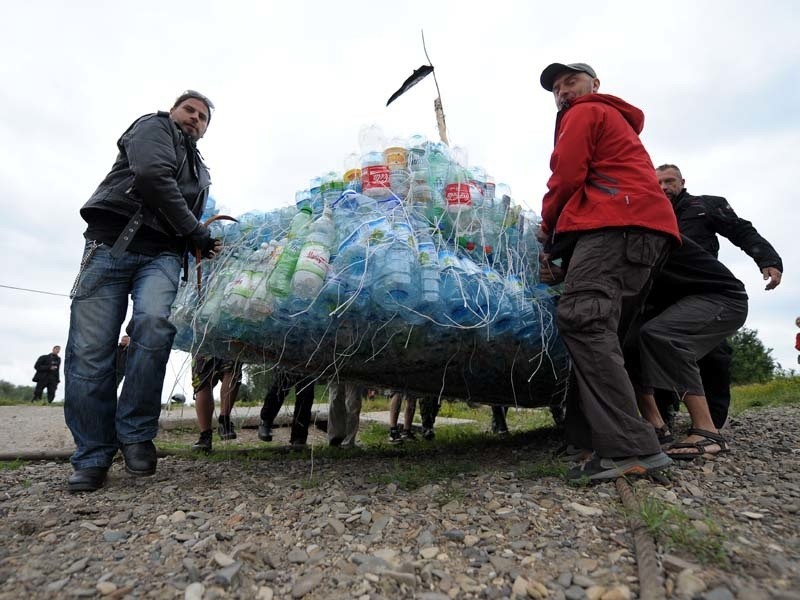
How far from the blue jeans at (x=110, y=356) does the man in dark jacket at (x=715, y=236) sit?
10.8 feet

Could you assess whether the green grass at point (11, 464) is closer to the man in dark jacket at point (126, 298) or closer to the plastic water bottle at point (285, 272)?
the man in dark jacket at point (126, 298)

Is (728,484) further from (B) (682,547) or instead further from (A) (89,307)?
(A) (89,307)

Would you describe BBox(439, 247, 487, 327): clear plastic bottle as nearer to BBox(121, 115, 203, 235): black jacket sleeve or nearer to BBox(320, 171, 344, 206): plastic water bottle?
BBox(320, 171, 344, 206): plastic water bottle

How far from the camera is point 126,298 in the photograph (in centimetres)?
295

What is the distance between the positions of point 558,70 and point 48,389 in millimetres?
15821

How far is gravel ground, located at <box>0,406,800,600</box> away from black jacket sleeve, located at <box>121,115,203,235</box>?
1.38 metres

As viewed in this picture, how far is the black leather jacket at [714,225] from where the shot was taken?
3.58m

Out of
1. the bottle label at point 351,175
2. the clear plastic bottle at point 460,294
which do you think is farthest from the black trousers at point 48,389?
the clear plastic bottle at point 460,294

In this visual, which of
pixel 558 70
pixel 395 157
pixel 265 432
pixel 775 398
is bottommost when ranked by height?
pixel 265 432

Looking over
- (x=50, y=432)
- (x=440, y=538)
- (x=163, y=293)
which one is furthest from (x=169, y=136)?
(x=50, y=432)

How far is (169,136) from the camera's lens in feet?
9.68

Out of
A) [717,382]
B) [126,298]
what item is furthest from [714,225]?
[126,298]

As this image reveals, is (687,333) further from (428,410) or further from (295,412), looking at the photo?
(428,410)

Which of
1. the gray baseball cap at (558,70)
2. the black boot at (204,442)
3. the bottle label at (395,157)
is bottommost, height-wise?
the black boot at (204,442)
